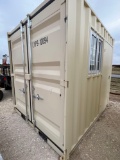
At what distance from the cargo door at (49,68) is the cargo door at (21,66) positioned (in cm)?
28

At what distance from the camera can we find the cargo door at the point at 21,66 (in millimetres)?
2179

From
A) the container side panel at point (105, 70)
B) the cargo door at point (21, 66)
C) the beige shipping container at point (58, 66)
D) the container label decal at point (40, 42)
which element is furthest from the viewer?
the container side panel at point (105, 70)

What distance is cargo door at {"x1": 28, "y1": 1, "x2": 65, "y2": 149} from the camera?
54.7 inches

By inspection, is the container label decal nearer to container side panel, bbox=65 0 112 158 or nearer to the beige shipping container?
the beige shipping container

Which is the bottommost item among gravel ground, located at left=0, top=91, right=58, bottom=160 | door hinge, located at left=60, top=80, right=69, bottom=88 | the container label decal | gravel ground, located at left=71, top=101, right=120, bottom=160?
gravel ground, located at left=71, top=101, right=120, bottom=160

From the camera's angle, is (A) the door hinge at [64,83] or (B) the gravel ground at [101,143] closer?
(A) the door hinge at [64,83]

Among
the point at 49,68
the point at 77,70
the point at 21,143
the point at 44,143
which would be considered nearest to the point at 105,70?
the point at 77,70

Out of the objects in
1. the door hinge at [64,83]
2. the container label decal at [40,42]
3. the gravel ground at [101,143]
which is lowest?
the gravel ground at [101,143]

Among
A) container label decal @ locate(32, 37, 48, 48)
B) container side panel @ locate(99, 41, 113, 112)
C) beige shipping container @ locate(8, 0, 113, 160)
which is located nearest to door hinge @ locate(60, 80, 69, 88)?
beige shipping container @ locate(8, 0, 113, 160)

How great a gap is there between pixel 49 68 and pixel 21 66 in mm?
1138

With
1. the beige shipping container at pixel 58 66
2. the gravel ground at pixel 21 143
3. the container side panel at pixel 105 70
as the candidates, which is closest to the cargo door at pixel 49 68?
the beige shipping container at pixel 58 66

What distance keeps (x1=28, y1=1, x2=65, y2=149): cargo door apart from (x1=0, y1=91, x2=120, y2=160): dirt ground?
265mm

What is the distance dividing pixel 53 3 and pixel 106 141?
102 inches

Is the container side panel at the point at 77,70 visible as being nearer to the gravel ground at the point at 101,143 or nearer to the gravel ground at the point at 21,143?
the gravel ground at the point at 101,143
